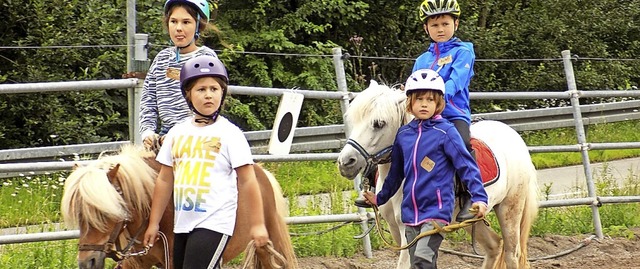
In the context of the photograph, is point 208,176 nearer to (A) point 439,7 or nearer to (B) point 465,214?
(B) point 465,214

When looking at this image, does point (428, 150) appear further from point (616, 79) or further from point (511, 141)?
point (616, 79)

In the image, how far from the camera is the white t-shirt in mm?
3900

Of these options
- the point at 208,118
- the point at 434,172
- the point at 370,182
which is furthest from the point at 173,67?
the point at 370,182

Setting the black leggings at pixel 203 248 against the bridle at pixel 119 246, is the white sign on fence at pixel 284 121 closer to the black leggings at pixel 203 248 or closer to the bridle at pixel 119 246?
the bridle at pixel 119 246

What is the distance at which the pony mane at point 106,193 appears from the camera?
152 inches

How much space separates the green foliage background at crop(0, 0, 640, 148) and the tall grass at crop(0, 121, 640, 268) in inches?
49.5

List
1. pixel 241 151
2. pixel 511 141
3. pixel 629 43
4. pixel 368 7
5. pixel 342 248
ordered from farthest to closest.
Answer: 1. pixel 629 43
2. pixel 368 7
3. pixel 342 248
4. pixel 511 141
5. pixel 241 151

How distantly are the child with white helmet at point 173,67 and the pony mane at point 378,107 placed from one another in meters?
1.16

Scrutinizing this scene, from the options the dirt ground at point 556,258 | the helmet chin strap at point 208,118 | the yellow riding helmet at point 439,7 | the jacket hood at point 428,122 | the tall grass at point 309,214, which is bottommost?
the dirt ground at point 556,258

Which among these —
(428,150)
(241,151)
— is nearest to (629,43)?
(428,150)

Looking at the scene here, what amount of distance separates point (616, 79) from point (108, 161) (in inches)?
550

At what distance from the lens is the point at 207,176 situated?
3.90 meters

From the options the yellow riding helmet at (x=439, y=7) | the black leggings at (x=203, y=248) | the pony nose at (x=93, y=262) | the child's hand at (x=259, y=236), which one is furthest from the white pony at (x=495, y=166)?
the pony nose at (x=93, y=262)

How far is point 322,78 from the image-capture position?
42.1 ft
